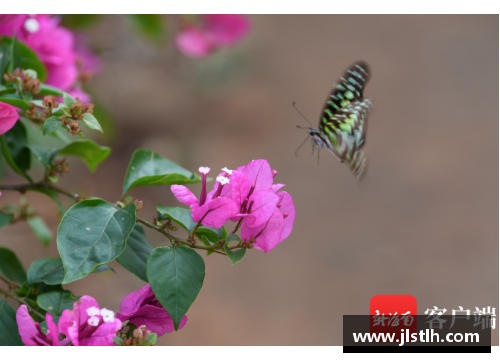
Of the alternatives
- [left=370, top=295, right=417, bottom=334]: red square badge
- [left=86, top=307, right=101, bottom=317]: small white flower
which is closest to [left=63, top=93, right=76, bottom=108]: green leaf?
[left=86, top=307, right=101, bottom=317]: small white flower

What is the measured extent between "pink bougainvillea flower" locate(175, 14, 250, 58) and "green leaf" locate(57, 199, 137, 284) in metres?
0.87

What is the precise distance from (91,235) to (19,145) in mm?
294

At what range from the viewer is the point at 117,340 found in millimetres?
441

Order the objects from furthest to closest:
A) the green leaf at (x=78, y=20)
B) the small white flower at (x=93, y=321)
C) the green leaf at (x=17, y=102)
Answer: the green leaf at (x=78, y=20) → the green leaf at (x=17, y=102) → the small white flower at (x=93, y=321)

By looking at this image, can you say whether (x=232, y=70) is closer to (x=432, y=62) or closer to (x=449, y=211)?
(x=432, y=62)

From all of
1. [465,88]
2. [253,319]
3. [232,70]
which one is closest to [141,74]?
[232,70]

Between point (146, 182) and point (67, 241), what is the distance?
0.46ft

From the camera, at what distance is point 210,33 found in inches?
49.1

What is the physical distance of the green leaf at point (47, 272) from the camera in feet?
1.67

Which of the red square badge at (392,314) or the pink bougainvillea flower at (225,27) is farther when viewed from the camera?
the pink bougainvillea flower at (225,27)

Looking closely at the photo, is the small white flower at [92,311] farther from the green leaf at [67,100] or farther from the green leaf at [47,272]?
the green leaf at [67,100]

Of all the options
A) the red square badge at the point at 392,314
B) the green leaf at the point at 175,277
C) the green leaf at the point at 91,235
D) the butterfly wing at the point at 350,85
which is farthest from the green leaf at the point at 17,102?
the red square badge at the point at 392,314

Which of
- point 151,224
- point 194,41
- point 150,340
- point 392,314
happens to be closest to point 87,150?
point 151,224

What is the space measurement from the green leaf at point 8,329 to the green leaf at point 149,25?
0.76m
